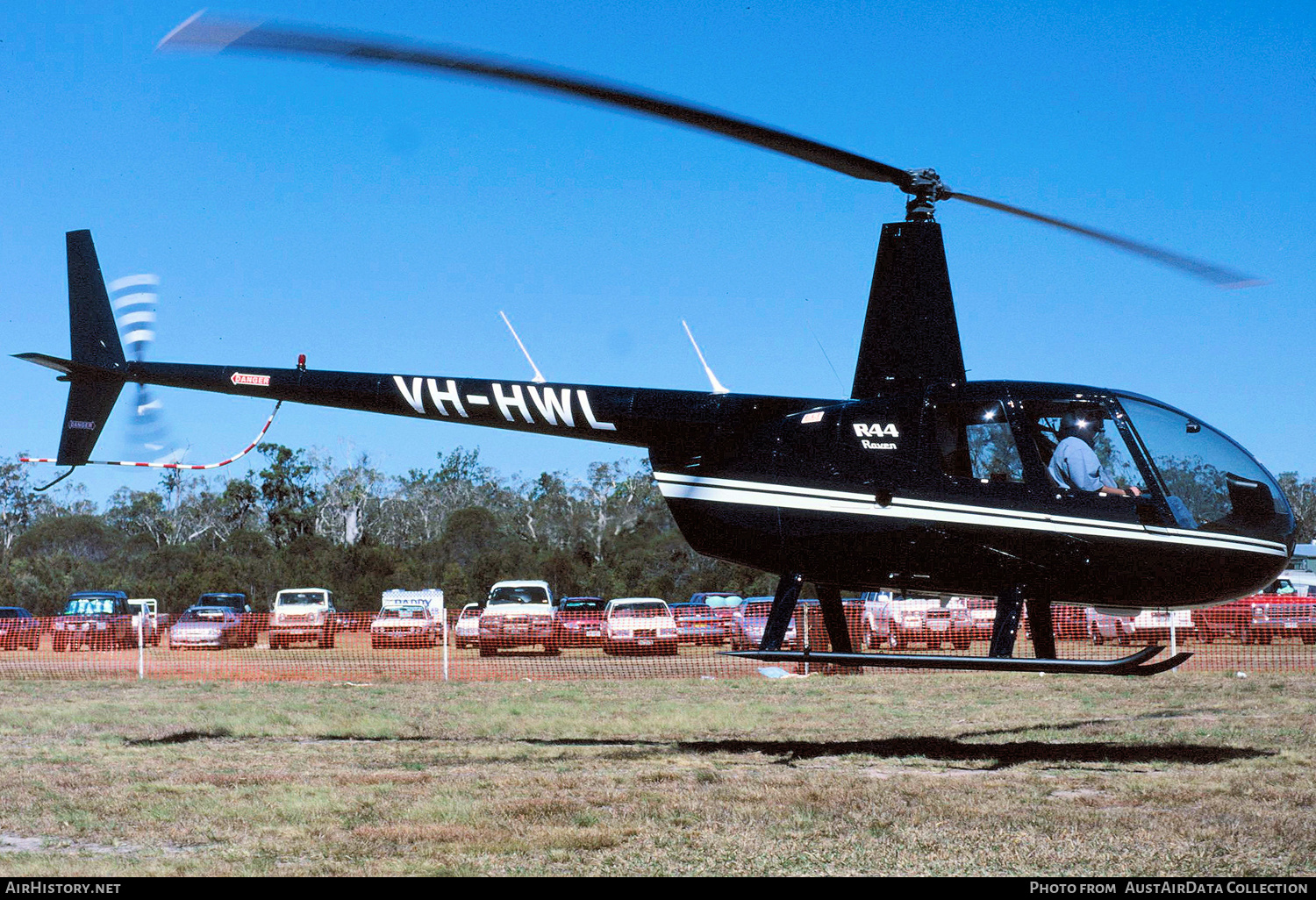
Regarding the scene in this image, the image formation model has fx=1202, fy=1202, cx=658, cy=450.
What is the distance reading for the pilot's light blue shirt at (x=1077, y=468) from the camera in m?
7.84

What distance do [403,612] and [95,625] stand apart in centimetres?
683

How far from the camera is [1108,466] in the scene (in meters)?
7.90

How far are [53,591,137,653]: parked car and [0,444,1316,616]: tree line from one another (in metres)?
12.1

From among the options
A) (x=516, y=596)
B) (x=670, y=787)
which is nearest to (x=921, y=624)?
(x=516, y=596)

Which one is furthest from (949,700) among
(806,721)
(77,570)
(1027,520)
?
(77,570)

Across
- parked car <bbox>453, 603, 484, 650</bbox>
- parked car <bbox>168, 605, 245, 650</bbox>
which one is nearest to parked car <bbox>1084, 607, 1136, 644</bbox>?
parked car <bbox>453, 603, 484, 650</bbox>

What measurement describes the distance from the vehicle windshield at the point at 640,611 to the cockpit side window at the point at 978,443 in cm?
1515

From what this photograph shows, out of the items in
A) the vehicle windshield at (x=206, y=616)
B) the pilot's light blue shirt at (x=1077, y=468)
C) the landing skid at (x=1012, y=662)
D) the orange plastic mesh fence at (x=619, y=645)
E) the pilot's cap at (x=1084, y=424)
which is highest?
the pilot's cap at (x=1084, y=424)

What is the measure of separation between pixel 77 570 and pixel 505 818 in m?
48.4

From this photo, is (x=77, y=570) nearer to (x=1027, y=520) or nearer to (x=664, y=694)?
(x=664, y=694)

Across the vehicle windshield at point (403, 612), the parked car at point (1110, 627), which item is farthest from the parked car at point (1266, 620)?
the vehicle windshield at point (403, 612)

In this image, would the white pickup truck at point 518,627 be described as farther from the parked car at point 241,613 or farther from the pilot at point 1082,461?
the pilot at point 1082,461

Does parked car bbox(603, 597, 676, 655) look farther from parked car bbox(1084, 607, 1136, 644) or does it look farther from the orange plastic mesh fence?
parked car bbox(1084, 607, 1136, 644)

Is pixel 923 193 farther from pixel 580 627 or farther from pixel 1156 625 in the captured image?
pixel 580 627
